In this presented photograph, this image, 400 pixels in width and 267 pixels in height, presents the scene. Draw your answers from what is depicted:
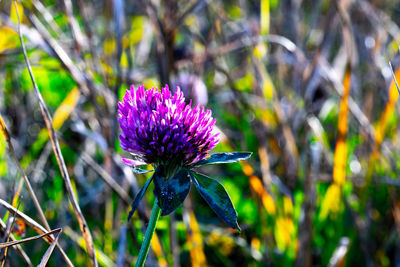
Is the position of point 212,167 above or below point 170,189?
below

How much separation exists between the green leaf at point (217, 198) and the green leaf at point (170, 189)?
0.09 ft

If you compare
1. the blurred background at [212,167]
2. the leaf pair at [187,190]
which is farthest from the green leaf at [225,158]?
the blurred background at [212,167]

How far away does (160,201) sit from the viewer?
1.70 ft

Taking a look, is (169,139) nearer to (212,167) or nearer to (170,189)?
(170,189)

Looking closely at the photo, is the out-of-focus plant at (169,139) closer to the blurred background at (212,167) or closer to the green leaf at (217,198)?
the green leaf at (217,198)

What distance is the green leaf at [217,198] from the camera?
1.77 ft

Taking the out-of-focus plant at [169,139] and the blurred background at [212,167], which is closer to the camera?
the out-of-focus plant at [169,139]

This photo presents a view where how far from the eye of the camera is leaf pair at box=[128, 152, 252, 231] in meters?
0.52

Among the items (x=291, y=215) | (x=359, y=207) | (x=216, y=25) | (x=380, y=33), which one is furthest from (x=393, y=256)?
(x=216, y=25)

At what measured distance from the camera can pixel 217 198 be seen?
0.57m

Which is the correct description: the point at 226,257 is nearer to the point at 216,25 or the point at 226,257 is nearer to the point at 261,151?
the point at 261,151

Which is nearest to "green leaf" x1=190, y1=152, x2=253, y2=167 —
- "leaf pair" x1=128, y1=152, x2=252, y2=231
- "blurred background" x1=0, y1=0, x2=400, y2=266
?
"leaf pair" x1=128, y1=152, x2=252, y2=231

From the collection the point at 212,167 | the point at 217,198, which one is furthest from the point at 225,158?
the point at 212,167

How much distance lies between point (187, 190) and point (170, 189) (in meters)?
0.02
